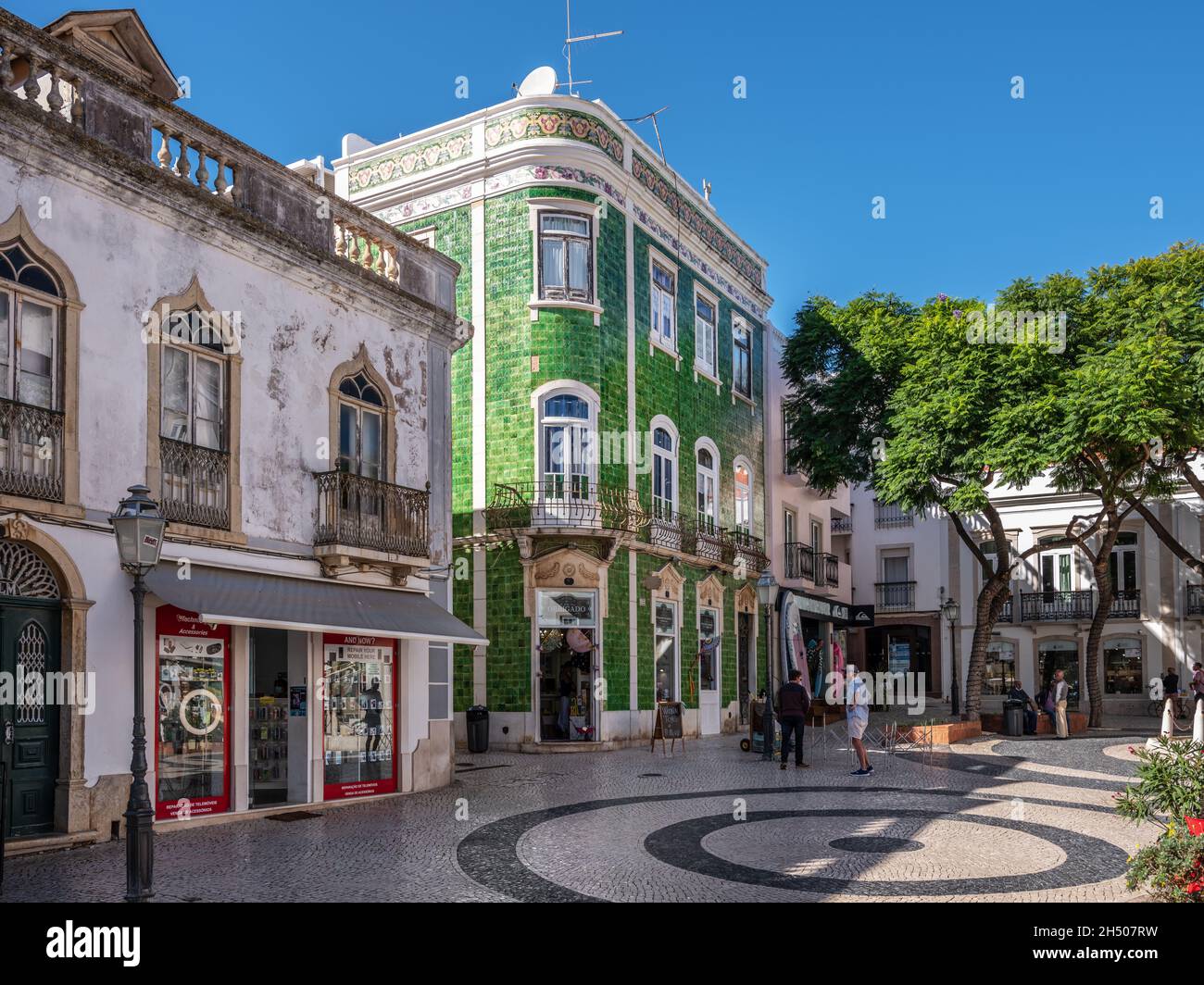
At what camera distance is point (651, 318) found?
26.8 m

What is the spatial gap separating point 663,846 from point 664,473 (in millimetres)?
15968

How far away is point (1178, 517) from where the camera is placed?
3709 cm

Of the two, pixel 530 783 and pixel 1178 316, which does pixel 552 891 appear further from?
pixel 1178 316

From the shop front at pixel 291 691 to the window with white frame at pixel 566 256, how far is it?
30.9 feet

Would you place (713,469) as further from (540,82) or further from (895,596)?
(895,596)

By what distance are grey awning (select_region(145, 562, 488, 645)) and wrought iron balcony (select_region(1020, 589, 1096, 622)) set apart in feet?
90.2

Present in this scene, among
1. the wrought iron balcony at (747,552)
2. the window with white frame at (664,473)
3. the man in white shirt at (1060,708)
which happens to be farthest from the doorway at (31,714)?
the man in white shirt at (1060,708)

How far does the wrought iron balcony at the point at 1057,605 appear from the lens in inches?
1494

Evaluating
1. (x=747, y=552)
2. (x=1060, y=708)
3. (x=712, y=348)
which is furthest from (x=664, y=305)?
(x=1060, y=708)

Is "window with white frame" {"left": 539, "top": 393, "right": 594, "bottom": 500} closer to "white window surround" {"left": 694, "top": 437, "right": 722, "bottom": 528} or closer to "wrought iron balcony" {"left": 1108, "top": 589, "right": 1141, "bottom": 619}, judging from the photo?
"white window surround" {"left": 694, "top": 437, "right": 722, "bottom": 528}

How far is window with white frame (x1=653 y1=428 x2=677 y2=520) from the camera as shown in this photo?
26.5 meters

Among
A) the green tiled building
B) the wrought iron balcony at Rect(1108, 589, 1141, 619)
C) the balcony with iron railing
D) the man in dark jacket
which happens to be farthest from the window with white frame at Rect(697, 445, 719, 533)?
the balcony with iron railing

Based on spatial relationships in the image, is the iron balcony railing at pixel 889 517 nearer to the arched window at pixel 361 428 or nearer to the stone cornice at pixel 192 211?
the stone cornice at pixel 192 211

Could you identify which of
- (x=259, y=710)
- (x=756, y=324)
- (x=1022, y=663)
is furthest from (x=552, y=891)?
(x=1022, y=663)
